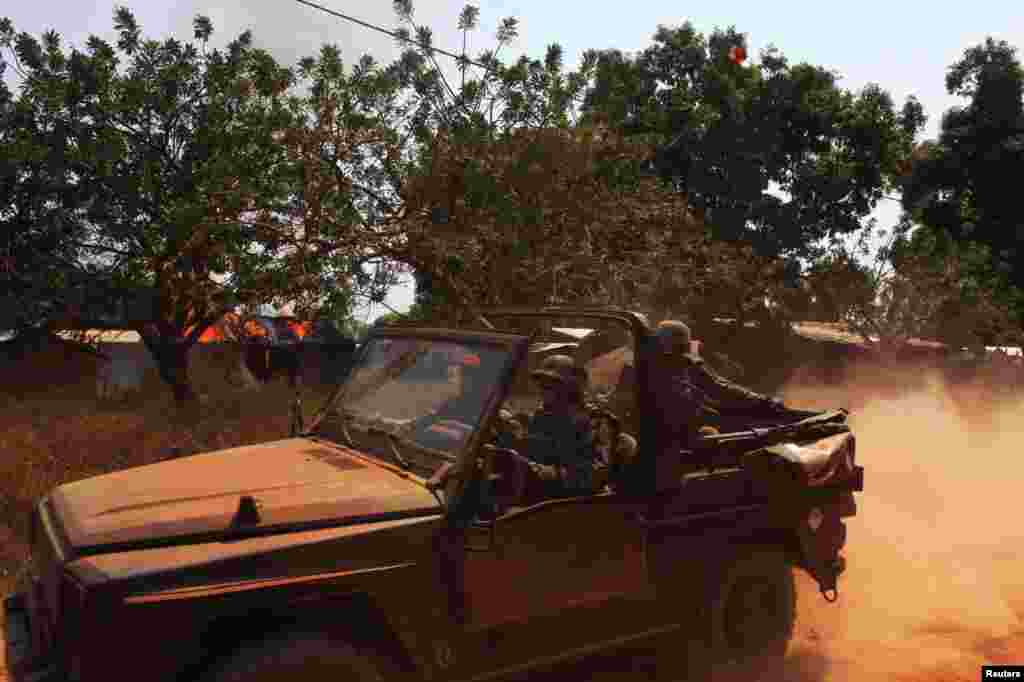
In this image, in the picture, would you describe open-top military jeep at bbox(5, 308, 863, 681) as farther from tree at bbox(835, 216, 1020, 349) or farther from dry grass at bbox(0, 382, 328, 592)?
tree at bbox(835, 216, 1020, 349)

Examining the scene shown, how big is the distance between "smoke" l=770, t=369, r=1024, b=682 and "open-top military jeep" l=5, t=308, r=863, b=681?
3.23ft

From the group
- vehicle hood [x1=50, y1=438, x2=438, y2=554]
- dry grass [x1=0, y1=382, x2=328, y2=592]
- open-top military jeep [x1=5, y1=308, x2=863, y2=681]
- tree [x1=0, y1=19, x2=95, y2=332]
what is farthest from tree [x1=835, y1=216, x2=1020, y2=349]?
vehicle hood [x1=50, y1=438, x2=438, y2=554]

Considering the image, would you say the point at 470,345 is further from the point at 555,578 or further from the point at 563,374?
the point at 555,578

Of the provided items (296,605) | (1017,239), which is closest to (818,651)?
(296,605)

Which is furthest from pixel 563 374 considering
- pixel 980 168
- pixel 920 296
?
pixel 980 168

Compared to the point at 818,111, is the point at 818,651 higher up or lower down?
lower down

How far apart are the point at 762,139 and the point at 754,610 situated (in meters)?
20.5

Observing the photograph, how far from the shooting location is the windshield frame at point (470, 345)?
3969mm

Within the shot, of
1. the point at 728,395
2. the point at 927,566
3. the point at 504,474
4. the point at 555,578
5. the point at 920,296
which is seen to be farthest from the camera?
the point at 920,296

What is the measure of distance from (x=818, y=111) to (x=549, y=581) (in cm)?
2263

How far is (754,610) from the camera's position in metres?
5.16

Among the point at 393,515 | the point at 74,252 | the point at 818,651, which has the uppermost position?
the point at 74,252

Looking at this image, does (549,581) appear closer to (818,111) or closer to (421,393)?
(421,393)

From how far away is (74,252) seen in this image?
1320 centimetres
